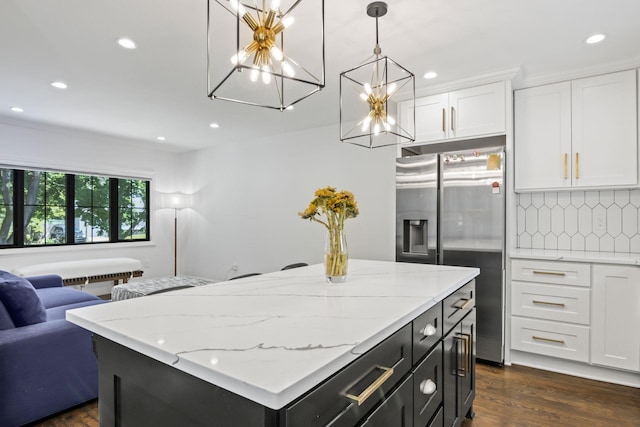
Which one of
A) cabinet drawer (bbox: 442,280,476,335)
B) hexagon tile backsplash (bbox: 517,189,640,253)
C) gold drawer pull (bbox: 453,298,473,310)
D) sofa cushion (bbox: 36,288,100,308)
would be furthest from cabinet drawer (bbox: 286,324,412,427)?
sofa cushion (bbox: 36,288,100,308)

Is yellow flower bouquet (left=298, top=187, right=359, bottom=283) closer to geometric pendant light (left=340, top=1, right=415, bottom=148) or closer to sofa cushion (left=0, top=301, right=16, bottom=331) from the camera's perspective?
geometric pendant light (left=340, top=1, right=415, bottom=148)

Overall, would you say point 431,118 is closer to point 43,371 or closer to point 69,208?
point 43,371

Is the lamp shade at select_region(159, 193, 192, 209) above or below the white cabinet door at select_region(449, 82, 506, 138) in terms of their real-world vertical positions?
below

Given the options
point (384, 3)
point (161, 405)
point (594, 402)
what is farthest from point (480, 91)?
point (161, 405)

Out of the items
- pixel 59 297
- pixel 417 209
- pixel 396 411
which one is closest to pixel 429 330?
pixel 396 411

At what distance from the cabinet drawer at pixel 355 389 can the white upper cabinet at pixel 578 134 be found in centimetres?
262

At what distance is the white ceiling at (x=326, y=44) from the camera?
7.02 ft

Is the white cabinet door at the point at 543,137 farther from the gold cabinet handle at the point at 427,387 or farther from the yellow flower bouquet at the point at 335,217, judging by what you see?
the gold cabinet handle at the point at 427,387

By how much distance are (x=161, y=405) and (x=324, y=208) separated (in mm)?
1026

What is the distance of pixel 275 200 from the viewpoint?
5422 millimetres

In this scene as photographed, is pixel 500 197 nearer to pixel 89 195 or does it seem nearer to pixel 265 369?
pixel 265 369

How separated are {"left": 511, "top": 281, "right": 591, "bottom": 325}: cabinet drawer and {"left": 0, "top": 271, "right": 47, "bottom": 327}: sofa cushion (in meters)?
3.58

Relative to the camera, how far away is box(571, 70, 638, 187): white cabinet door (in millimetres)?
2777

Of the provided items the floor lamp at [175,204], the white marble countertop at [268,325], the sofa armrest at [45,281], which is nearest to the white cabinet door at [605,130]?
the white marble countertop at [268,325]
